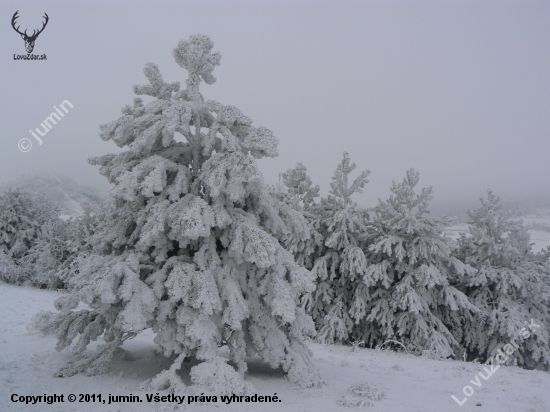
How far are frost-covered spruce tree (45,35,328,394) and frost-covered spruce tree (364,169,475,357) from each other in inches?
332

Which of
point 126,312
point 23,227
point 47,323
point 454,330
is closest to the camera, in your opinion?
point 126,312

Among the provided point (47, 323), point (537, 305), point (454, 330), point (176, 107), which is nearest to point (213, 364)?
point (47, 323)

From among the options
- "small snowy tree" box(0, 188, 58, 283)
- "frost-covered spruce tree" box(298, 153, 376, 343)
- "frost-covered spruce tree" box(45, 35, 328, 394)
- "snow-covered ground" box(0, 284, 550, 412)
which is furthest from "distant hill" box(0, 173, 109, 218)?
"frost-covered spruce tree" box(45, 35, 328, 394)

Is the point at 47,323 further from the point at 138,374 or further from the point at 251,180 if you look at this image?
the point at 251,180

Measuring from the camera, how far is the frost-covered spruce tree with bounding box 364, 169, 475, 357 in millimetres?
15312

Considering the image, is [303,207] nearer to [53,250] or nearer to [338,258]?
[338,258]

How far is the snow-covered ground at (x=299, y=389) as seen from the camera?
21.1ft

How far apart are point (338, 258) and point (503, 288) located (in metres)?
7.11

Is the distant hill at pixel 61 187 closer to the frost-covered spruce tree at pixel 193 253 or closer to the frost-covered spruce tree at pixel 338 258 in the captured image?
the frost-covered spruce tree at pixel 338 258

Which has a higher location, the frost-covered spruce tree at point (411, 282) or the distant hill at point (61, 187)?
the distant hill at point (61, 187)

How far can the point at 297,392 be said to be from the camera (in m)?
7.24

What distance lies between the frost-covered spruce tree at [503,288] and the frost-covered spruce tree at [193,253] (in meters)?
12.2

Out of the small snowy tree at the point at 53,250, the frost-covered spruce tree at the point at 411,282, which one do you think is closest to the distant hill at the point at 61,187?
the small snowy tree at the point at 53,250

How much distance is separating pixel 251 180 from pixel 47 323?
5.46 m
